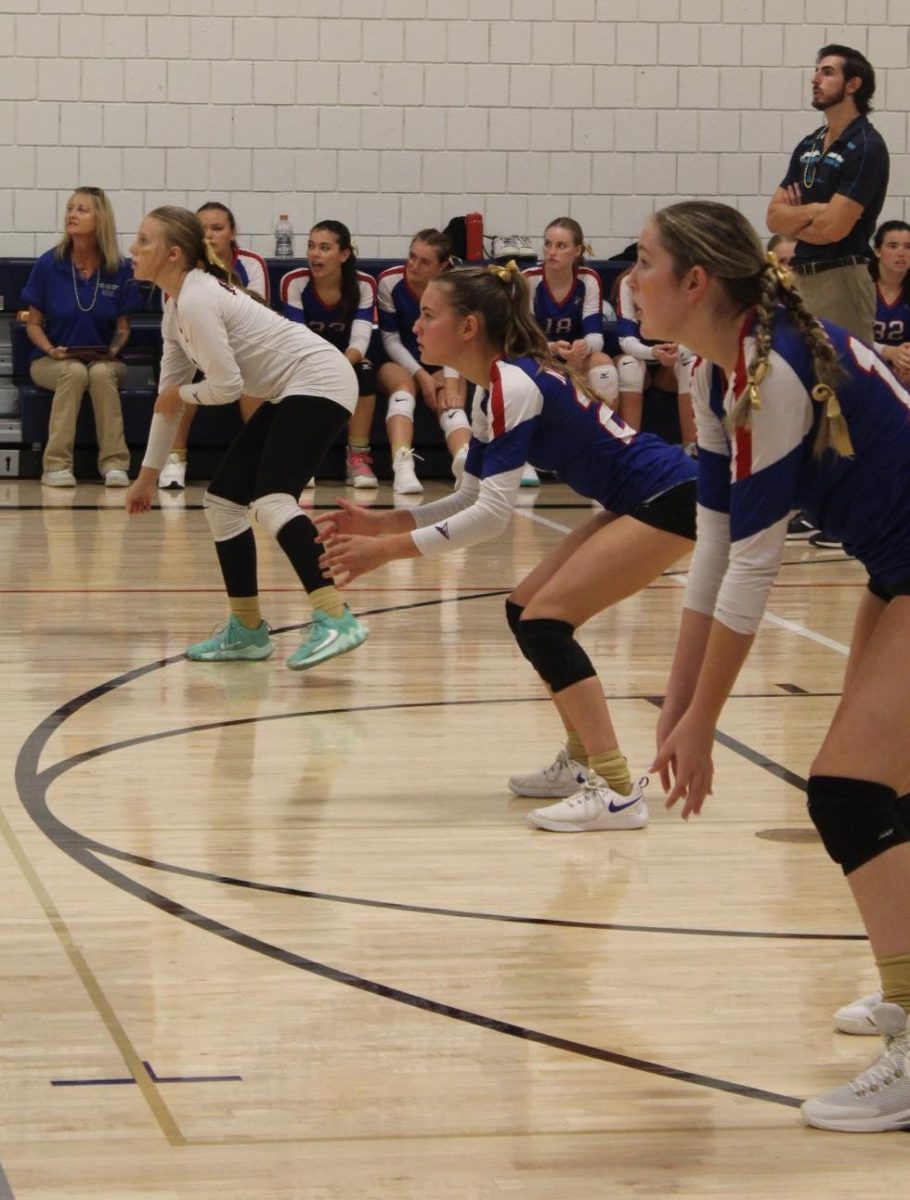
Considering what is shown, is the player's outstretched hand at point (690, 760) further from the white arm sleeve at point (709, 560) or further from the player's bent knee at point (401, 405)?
the player's bent knee at point (401, 405)

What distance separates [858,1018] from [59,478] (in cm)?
874

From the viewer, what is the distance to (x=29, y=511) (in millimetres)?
10148

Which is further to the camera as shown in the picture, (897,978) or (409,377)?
(409,377)

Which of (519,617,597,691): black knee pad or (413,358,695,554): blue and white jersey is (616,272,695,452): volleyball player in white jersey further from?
(519,617,597,691): black knee pad

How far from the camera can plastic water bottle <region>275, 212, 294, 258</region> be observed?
1215 centimetres

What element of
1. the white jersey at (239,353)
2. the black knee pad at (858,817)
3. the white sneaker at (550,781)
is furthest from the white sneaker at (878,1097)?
the white jersey at (239,353)

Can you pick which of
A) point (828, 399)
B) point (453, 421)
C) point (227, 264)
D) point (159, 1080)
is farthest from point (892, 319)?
point (159, 1080)

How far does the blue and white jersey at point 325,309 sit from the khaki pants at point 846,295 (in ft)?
13.6

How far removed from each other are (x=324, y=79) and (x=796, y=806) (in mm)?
8898

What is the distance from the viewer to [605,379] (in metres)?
11.5

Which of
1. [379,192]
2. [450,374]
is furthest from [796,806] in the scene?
[379,192]

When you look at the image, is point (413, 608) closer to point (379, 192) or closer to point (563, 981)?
point (563, 981)

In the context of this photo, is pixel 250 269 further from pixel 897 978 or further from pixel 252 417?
pixel 897 978

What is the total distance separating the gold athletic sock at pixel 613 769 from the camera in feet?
14.6
